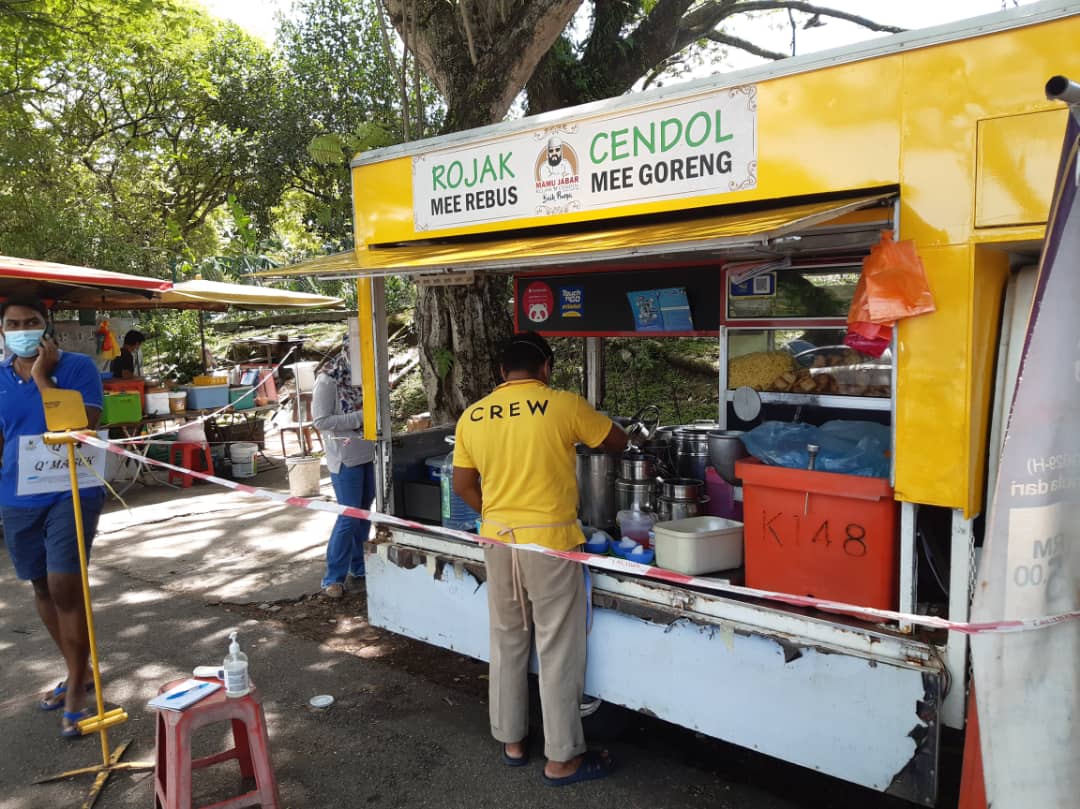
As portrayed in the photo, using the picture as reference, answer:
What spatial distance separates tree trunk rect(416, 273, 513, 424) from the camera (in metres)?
6.66

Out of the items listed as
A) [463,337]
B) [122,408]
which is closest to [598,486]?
[463,337]

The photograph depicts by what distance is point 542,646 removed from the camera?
3.56 metres

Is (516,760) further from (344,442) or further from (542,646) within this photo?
(344,442)

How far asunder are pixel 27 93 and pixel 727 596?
16355 mm

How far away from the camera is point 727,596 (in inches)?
133

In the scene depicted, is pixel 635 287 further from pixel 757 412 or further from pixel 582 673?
pixel 582 673

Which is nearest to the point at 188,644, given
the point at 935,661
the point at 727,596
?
the point at 727,596

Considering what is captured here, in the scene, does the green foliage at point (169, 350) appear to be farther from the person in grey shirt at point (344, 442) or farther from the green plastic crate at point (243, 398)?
the person in grey shirt at point (344, 442)

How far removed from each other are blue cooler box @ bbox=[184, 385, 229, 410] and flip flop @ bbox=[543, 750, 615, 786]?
28.9ft

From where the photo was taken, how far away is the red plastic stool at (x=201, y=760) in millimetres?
2986

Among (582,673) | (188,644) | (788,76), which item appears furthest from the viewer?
(188,644)

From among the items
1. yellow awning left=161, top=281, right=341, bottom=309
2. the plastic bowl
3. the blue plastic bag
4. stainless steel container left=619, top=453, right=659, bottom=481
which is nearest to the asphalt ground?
the plastic bowl

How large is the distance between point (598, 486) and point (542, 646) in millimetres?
1068

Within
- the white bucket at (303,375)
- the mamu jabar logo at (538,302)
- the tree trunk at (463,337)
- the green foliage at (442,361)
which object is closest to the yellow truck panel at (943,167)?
the mamu jabar logo at (538,302)
